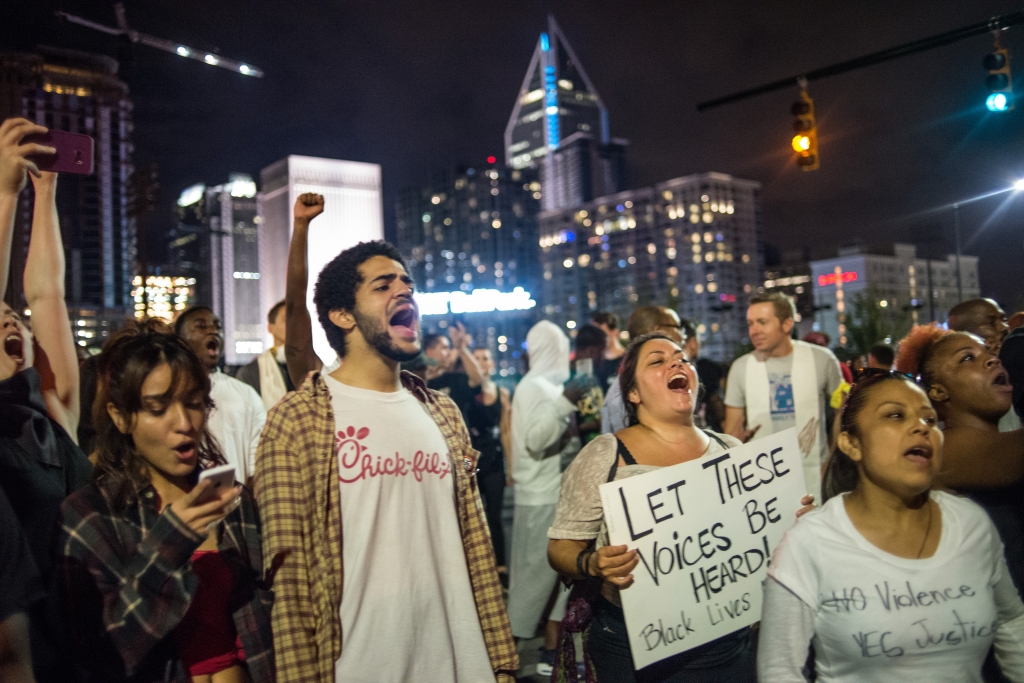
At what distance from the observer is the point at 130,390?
245 centimetres

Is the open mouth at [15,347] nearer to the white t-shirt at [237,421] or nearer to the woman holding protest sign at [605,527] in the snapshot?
the white t-shirt at [237,421]

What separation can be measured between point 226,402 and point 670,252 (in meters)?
136

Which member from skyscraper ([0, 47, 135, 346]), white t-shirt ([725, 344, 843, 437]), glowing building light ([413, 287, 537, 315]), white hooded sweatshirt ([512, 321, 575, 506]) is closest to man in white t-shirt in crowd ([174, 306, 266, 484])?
white hooded sweatshirt ([512, 321, 575, 506])

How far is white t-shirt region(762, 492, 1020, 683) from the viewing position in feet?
7.88

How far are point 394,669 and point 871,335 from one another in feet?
190

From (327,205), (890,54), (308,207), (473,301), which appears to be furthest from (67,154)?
(473,301)

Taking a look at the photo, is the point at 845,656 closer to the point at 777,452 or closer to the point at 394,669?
the point at 777,452

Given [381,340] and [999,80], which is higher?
[999,80]

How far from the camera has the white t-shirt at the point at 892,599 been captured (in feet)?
7.88

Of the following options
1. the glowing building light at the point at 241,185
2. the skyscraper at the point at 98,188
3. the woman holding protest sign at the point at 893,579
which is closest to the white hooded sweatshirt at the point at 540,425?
the woman holding protest sign at the point at 893,579

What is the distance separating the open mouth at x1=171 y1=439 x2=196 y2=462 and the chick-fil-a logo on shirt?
50 cm

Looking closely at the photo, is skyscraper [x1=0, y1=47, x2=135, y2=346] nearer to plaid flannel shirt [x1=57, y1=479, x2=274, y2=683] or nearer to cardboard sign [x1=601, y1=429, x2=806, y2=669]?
plaid flannel shirt [x1=57, y1=479, x2=274, y2=683]

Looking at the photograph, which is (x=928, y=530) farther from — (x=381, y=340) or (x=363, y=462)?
(x=381, y=340)

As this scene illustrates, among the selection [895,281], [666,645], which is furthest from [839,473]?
[895,281]
